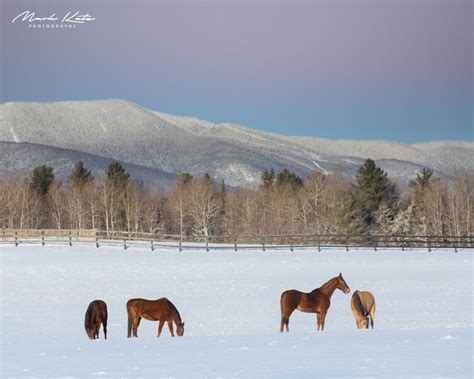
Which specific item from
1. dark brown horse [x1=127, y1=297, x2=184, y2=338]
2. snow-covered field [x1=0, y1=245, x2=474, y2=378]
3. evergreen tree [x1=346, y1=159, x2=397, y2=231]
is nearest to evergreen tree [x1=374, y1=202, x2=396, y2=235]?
evergreen tree [x1=346, y1=159, x2=397, y2=231]

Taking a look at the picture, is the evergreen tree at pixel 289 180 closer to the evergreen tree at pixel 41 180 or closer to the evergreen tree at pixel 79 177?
the evergreen tree at pixel 79 177

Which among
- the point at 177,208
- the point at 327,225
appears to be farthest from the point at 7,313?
the point at 177,208

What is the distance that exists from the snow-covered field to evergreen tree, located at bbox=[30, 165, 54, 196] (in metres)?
38.4

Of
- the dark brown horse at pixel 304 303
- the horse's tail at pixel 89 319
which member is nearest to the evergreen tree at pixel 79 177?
the horse's tail at pixel 89 319

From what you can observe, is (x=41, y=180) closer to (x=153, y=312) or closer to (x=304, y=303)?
(x=153, y=312)

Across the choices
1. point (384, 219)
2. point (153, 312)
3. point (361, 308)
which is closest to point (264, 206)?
point (384, 219)

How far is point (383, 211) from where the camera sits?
66.6 meters

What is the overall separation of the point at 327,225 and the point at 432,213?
10.0 meters

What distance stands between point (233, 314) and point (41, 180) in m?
65.0

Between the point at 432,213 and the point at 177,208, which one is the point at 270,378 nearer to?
the point at 432,213

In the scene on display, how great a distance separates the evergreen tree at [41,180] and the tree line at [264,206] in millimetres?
109

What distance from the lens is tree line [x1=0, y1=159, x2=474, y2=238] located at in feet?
225

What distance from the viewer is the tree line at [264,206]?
68438 millimetres

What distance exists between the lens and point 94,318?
1669 cm
